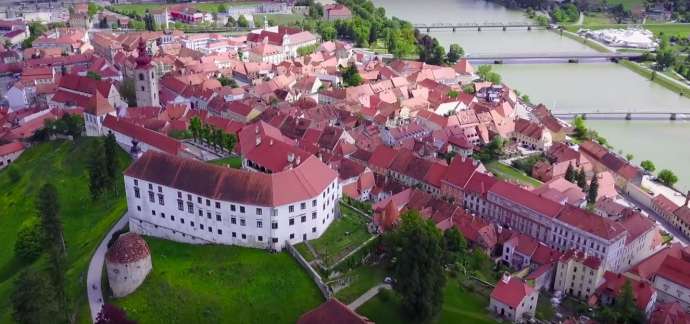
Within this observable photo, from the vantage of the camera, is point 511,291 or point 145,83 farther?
point 145,83

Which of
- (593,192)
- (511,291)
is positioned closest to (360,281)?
(511,291)

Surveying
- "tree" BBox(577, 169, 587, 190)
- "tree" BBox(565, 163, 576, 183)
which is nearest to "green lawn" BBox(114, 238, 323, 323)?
"tree" BBox(577, 169, 587, 190)

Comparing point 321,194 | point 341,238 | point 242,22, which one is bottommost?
point 341,238

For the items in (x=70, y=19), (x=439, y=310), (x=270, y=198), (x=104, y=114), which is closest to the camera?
(x=439, y=310)

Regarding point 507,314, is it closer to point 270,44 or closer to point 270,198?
point 270,198

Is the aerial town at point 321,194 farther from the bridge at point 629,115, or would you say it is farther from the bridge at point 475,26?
the bridge at point 475,26

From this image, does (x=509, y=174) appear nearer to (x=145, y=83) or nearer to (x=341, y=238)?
(x=341, y=238)

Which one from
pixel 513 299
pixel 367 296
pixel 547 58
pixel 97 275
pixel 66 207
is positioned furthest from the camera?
pixel 547 58

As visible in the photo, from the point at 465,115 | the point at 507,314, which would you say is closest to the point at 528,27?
the point at 465,115
